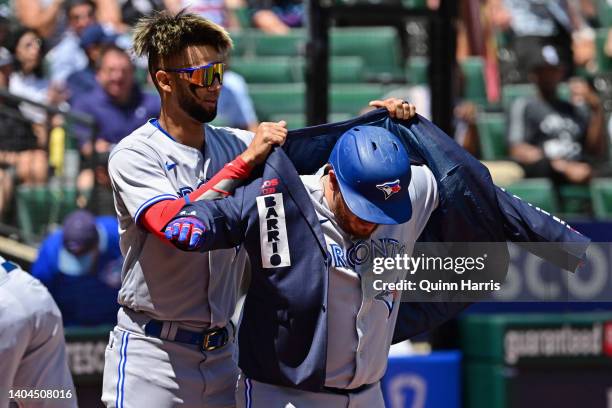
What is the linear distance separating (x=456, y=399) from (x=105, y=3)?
178 inches

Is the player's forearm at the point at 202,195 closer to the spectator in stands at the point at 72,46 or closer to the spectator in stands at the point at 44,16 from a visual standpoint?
the spectator in stands at the point at 72,46

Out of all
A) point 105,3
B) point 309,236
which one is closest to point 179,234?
point 309,236

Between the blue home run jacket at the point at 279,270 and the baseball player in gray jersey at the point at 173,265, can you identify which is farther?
the baseball player in gray jersey at the point at 173,265

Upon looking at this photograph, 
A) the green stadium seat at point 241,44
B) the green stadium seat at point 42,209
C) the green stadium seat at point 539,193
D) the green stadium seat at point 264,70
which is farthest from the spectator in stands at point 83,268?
the green stadium seat at point 241,44

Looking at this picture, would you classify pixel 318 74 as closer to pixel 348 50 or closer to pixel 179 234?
pixel 179 234

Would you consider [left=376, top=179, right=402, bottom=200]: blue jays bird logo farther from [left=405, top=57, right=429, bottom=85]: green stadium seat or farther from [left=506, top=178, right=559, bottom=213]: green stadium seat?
[left=405, top=57, right=429, bottom=85]: green stadium seat

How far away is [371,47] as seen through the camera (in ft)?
35.6

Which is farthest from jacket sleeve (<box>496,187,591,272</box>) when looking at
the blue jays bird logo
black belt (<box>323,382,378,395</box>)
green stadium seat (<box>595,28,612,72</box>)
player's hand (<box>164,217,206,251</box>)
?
green stadium seat (<box>595,28,612,72</box>)

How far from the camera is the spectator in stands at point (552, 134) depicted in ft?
29.2

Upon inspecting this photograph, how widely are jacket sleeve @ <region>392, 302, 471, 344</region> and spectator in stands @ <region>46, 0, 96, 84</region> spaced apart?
4.83m

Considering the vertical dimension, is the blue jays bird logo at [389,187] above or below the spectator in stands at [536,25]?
below

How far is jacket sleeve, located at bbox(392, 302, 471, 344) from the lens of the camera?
396 cm

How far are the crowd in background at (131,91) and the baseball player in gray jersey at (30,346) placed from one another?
1.90 meters

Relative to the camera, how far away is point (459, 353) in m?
6.83
